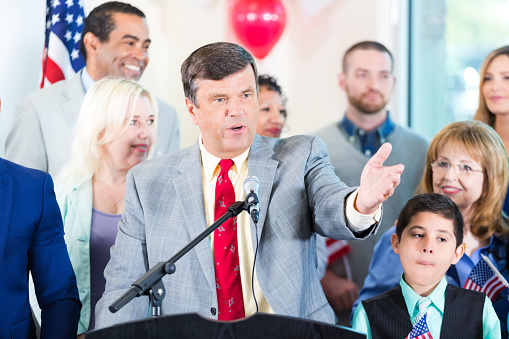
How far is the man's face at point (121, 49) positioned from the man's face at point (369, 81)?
4.28 feet

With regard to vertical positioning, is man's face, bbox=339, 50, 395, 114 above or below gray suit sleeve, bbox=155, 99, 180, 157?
above

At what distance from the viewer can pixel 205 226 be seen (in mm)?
2094

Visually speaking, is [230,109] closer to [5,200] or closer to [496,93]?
[5,200]

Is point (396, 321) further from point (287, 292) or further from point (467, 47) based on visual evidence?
point (467, 47)

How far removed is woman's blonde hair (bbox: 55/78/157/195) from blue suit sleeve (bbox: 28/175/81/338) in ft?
2.61

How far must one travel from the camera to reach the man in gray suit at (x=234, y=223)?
6.75 ft

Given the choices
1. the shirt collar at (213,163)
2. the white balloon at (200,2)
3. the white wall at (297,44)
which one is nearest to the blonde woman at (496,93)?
the white wall at (297,44)

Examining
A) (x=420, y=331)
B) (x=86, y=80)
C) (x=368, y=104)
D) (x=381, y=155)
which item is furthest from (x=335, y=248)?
(x=381, y=155)

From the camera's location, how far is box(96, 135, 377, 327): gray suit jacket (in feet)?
6.72

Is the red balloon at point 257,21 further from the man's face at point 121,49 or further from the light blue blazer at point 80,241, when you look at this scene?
the light blue blazer at point 80,241

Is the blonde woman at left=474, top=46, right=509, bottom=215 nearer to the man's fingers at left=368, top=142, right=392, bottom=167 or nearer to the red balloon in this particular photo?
the red balloon

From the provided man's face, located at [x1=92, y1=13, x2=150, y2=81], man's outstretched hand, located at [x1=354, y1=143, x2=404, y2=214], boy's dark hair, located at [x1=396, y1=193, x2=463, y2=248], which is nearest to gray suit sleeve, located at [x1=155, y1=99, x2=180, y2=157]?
man's face, located at [x1=92, y1=13, x2=150, y2=81]

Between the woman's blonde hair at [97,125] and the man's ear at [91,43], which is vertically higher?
the man's ear at [91,43]

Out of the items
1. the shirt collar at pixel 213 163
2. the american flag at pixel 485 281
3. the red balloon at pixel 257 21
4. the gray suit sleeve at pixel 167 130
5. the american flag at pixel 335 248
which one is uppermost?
the red balloon at pixel 257 21
